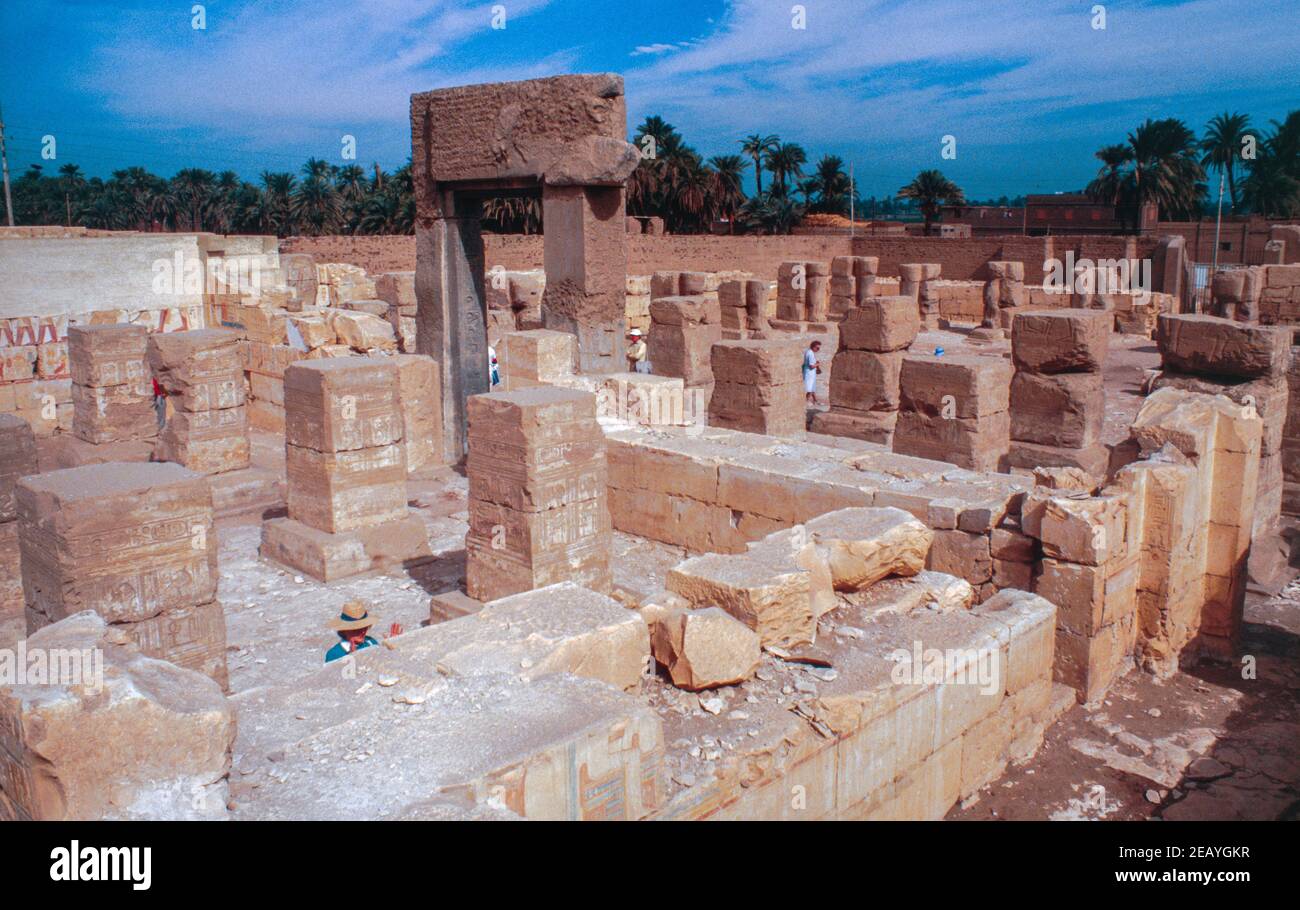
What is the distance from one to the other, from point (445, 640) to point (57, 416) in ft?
38.3

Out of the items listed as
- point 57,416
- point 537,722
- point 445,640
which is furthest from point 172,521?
point 57,416

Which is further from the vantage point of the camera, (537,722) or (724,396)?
(724,396)

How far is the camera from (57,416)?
551 inches

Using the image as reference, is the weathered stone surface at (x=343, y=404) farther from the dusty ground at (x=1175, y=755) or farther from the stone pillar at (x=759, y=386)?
the dusty ground at (x=1175, y=755)

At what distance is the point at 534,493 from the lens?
7.04 metres

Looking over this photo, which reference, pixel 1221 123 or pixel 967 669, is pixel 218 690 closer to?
pixel 967 669

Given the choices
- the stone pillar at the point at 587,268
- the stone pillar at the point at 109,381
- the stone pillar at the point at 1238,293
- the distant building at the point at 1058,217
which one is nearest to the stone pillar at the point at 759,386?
the stone pillar at the point at 587,268

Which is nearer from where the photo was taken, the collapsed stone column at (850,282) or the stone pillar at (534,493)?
the stone pillar at (534,493)

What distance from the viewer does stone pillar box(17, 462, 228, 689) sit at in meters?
5.59

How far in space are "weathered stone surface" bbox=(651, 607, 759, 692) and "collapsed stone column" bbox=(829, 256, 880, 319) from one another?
2307 centimetres

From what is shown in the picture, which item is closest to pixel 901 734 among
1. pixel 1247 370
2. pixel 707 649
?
pixel 707 649

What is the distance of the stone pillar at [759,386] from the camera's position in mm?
11727

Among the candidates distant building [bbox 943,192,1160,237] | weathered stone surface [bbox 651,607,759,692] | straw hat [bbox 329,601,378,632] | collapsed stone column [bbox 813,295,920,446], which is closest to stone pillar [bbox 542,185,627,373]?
collapsed stone column [bbox 813,295,920,446]

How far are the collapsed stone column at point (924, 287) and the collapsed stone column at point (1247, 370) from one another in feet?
55.9
